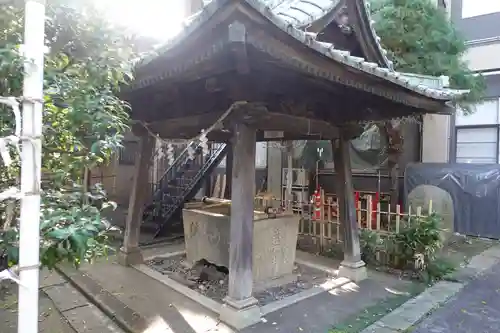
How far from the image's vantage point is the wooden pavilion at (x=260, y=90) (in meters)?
2.79

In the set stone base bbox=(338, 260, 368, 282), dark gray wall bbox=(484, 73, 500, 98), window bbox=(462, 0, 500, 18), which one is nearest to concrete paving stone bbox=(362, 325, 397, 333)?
stone base bbox=(338, 260, 368, 282)

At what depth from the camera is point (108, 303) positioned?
434 cm

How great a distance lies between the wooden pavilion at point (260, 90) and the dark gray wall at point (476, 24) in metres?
6.67

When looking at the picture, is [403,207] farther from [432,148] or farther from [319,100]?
[319,100]

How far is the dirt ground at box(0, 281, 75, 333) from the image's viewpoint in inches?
145

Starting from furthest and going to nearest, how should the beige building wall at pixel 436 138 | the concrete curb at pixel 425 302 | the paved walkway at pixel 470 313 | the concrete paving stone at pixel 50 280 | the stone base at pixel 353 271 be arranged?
the beige building wall at pixel 436 138 → the stone base at pixel 353 271 → the concrete paving stone at pixel 50 280 → the paved walkway at pixel 470 313 → the concrete curb at pixel 425 302

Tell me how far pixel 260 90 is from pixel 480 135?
9041 millimetres

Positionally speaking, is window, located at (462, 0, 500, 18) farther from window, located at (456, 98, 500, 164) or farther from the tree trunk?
the tree trunk

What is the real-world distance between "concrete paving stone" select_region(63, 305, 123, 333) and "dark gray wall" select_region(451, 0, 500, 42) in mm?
10711

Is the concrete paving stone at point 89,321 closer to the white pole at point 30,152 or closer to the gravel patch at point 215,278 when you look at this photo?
the gravel patch at point 215,278

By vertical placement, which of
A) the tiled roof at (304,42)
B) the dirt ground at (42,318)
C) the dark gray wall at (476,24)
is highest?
the dark gray wall at (476,24)

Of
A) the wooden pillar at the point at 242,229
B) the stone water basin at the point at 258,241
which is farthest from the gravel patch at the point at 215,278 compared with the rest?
the wooden pillar at the point at 242,229

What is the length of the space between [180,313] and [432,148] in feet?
30.2

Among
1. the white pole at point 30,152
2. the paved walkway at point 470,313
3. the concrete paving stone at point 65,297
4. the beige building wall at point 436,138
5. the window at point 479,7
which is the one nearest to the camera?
the white pole at point 30,152
